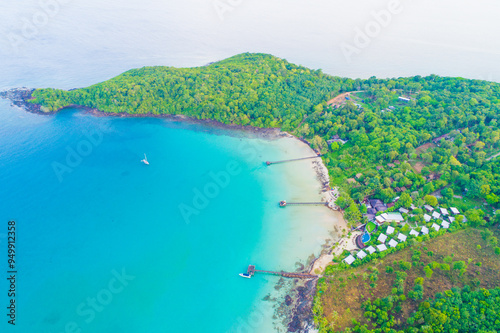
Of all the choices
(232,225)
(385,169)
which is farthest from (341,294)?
(385,169)

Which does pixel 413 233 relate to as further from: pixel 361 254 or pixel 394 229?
pixel 361 254

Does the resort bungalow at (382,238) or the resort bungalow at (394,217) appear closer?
the resort bungalow at (382,238)

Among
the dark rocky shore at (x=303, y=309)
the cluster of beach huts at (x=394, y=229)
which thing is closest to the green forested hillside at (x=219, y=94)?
the cluster of beach huts at (x=394, y=229)

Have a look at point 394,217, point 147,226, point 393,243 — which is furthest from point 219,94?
point 393,243

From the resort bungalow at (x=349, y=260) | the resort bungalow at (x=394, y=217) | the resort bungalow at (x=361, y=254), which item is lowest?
the resort bungalow at (x=349, y=260)

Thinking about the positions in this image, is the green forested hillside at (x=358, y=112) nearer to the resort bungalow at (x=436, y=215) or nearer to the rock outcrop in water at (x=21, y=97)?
the resort bungalow at (x=436, y=215)

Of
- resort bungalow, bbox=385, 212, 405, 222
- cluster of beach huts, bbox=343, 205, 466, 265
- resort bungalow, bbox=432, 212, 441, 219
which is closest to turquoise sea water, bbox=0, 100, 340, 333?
cluster of beach huts, bbox=343, 205, 466, 265

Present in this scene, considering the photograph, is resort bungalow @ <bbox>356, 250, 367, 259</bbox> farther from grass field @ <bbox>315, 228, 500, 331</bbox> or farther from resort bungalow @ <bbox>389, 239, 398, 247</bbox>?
resort bungalow @ <bbox>389, 239, 398, 247</bbox>
